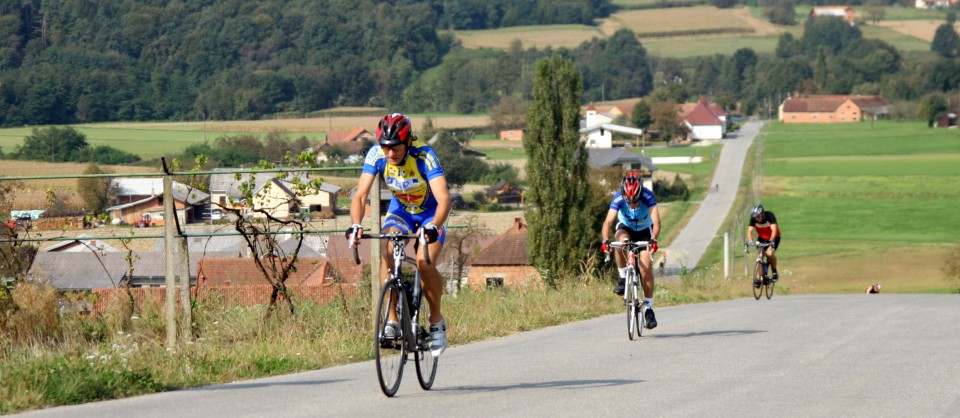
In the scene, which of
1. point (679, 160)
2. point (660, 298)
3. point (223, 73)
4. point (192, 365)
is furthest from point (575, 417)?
point (679, 160)

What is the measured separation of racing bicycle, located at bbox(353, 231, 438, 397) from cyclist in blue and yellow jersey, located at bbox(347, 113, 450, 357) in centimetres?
6

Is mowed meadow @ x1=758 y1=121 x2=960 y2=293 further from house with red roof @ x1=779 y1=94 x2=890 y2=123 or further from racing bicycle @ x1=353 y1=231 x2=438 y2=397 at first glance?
house with red roof @ x1=779 y1=94 x2=890 y2=123

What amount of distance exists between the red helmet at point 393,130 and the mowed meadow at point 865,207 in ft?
85.2

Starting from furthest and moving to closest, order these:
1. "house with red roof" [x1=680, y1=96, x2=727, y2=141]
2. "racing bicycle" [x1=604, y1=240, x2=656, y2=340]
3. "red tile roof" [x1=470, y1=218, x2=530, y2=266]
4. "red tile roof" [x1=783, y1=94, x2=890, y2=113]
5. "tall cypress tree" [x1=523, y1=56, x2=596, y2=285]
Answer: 1. "red tile roof" [x1=783, y1=94, x2=890, y2=113]
2. "house with red roof" [x1=680, y1=96, x2=727, y2=141]
3. "red tile roof" [x1=470, y1=218, x2=530, y2=266]
4. "tall cypress tree" [x1=523, y1=56, x2=596, y2=285]
5. "racing bicycle" [x1=604, y1=240, x2=656, y2=340]

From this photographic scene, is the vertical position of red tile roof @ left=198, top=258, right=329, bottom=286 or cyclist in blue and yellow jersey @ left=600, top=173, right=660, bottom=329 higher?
cyclist in blue and yellow jersey @ left=600, top=173, right=660, bottom=329

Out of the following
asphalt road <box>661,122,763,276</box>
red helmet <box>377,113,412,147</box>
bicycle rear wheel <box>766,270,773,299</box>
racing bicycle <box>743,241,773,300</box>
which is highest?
red helmet <box>377,113,412,147</box>

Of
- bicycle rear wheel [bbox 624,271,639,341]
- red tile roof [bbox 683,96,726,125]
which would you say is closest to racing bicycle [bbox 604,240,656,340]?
bicycle rear wheel [bbox 624,271,639,341]

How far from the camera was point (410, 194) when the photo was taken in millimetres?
8438

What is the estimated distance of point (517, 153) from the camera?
292 feet

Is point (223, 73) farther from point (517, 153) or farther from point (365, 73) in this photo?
point (517, 153)

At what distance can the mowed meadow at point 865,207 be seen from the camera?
1893 inches

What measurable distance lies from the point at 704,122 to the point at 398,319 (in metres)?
132

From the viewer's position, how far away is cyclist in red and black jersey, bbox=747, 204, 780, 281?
2048 centimetres

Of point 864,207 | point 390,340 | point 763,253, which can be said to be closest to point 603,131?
point 864,207
